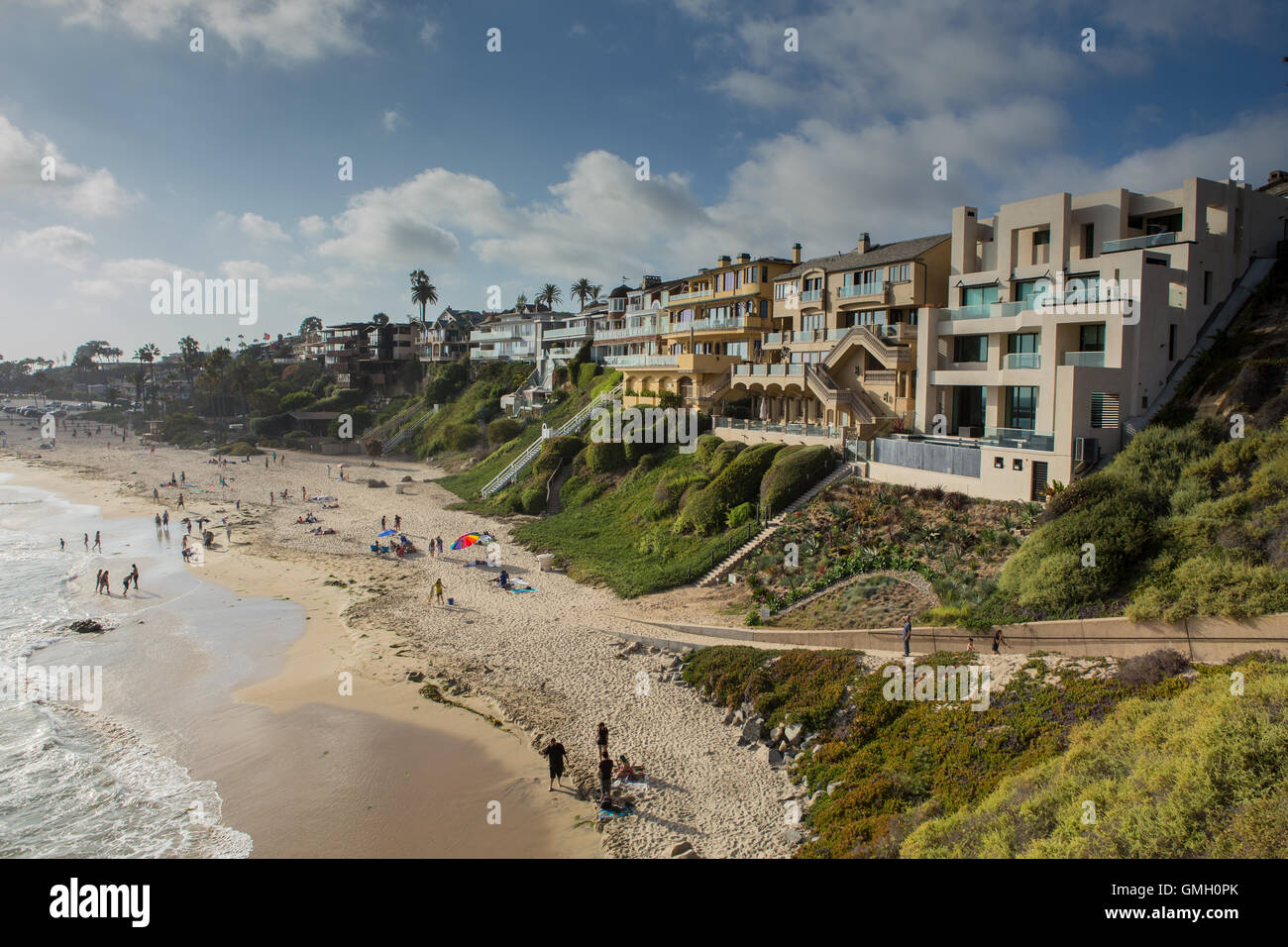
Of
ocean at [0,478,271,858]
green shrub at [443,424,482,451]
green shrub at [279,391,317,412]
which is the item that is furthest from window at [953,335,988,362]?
green shrub at [279,391,317,412]

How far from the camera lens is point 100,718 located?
902 inches

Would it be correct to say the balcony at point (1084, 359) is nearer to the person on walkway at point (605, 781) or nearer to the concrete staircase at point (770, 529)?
the concrete staircase at point (770, 529)

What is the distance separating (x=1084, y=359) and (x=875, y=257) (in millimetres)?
16628

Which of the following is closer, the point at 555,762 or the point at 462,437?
the point at 555,762

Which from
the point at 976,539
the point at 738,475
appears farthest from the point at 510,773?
the point at 738,475

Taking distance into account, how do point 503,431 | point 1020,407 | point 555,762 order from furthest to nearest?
point 503,431 < point 1020,407 < point 555,762

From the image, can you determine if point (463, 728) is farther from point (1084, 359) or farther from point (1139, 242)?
point (1139, 242)

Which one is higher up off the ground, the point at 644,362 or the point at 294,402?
the point at 644,362

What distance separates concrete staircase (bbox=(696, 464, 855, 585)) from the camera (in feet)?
102

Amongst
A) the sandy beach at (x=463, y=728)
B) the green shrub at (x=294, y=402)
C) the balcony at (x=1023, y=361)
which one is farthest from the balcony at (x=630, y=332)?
the green shrub at (x=294, y=402)

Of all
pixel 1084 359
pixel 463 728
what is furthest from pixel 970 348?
pixel 463 728

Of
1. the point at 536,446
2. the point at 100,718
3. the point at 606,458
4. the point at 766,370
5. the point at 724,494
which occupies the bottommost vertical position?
the point at 100,718

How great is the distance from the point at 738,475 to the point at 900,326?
1154 cm
